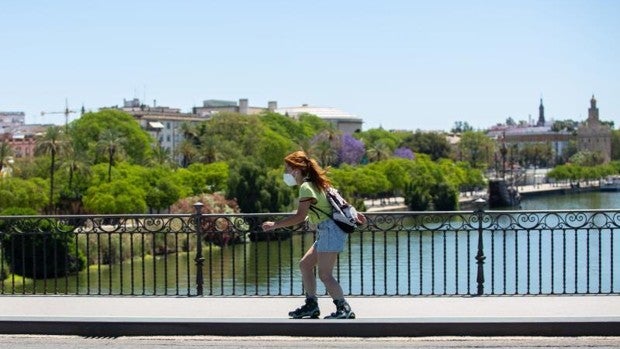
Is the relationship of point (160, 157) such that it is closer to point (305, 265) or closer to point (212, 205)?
point (212, 205)

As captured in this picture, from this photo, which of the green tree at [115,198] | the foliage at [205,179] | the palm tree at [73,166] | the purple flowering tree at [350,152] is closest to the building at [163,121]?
the purple flowering tree at [350,152]

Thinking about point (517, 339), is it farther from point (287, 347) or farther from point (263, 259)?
point (263, 259)

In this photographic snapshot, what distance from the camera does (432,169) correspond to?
11938 cm

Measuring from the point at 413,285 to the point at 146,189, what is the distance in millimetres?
41722

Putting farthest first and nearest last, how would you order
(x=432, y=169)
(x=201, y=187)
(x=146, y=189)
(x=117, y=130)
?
(x=432, y=169) → (x=117, y=130) → (x=201, y=187) → (x=146, y=189)

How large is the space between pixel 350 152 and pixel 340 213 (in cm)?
11623

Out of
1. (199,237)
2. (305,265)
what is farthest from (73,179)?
(305,265)

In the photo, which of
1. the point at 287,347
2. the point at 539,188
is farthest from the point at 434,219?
the point at 539,188

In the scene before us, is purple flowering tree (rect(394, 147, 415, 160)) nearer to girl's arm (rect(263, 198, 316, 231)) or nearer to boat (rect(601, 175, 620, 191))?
boat (rect(601, 175, 620, 191))

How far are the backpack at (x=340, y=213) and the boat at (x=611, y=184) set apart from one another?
169 metres

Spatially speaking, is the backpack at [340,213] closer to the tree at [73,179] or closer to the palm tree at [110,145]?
the tree at [73,179]

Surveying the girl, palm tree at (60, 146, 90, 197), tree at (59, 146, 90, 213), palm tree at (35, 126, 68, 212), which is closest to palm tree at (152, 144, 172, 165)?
palm tree at (60, 146, 90, 197)

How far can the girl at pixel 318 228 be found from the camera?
10.5 m

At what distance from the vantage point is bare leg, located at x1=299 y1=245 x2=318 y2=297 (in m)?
10.6
